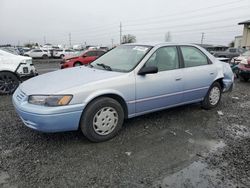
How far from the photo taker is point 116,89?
352 cm

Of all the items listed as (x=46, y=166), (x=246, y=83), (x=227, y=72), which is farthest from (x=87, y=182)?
(x=246, y=83)

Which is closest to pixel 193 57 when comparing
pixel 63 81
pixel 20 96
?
pixel 63 81

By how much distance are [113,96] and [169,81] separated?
117cm

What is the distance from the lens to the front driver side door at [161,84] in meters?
3.85

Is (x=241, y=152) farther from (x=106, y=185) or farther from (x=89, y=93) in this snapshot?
(x=89, y=93)

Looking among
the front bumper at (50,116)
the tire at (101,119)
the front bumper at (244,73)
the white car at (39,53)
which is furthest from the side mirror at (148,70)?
the white car at (39,53)

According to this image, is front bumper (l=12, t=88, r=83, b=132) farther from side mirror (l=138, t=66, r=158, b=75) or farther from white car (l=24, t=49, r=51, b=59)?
white car (l=24, t=49, r=51, b=59)

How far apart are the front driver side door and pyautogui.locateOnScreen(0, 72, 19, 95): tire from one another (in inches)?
184

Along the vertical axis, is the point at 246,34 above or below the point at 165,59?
above

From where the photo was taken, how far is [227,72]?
5.52 meters

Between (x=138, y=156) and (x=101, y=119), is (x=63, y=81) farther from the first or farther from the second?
(x=138, y=156)

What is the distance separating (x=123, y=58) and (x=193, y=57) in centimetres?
156

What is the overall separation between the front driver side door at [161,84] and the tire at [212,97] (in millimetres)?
1025

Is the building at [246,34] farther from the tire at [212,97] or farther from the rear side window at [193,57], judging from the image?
the rear side window at [193,57]
